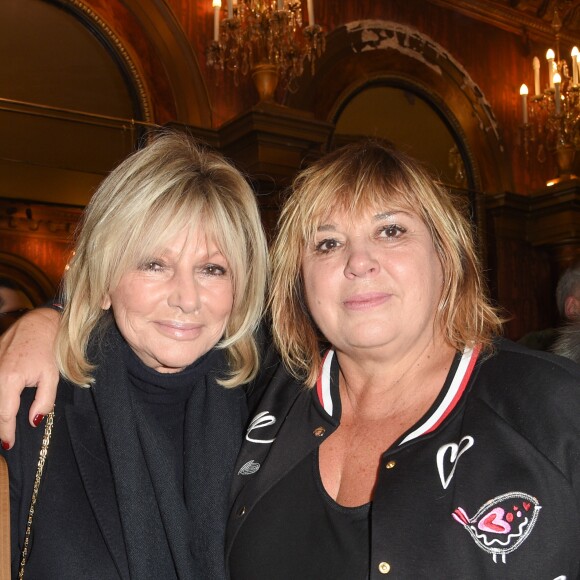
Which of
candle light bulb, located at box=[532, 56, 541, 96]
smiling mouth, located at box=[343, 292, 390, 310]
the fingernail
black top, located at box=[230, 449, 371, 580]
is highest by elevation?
candle light bulb, located at box=[532, 56, 541, 96]

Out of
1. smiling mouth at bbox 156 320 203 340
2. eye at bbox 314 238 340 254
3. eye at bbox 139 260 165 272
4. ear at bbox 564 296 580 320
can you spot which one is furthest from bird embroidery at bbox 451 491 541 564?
ear at bbox 564 296 580 320

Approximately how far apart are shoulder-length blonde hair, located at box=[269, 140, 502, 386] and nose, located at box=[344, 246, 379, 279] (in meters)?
0.11

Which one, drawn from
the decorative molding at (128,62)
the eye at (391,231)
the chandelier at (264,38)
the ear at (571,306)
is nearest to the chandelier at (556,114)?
the chandelier at (264,38)

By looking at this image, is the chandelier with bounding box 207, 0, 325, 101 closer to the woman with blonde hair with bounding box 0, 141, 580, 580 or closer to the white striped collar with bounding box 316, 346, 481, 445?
the woman with blonde hair with bounding box 0, 141, 580, 580

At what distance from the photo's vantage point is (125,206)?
6.66ft

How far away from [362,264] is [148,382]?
0.65 m

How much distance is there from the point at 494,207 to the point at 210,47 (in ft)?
12.4

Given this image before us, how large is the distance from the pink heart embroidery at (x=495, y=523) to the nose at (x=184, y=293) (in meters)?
0.87

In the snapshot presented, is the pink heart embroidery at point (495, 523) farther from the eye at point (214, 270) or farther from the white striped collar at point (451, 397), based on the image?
the eye at point (214, 270)

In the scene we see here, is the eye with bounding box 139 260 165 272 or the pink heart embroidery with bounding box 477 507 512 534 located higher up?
the eye with bounding box 139 260 165 272

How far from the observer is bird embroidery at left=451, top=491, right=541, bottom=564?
1.50 m

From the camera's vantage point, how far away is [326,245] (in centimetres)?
200

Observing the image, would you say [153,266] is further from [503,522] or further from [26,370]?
[503,522]

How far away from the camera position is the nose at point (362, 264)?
6.15 ft
